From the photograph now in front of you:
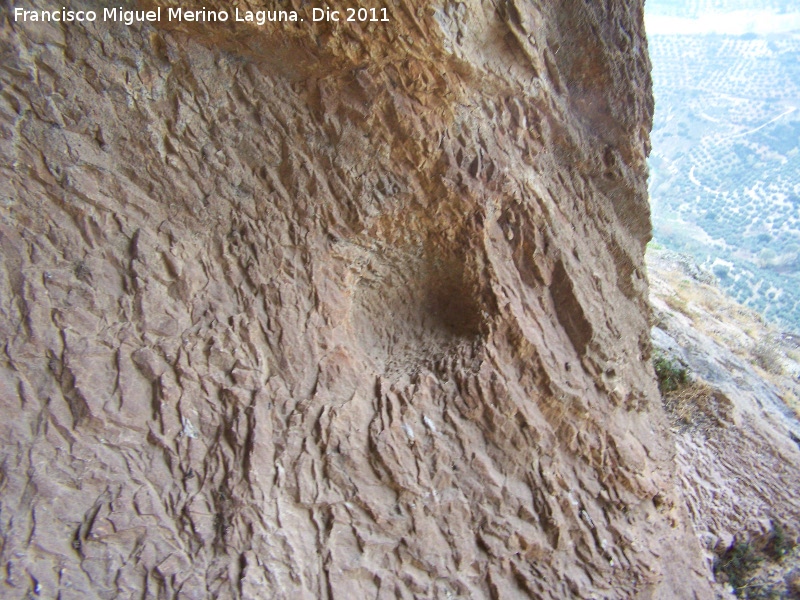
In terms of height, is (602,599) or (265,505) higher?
(265,505)

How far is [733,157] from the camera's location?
71.9ft

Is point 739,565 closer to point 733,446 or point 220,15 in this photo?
point 733,446

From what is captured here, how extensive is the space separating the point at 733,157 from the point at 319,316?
24.9m

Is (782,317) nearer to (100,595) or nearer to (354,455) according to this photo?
→ (354,455)

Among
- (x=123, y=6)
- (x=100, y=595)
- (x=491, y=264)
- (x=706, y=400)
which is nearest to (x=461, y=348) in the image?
(x=491, y=264)

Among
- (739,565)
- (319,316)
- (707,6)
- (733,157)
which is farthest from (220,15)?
(707,6)

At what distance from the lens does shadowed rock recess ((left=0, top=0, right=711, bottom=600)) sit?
2.74 m

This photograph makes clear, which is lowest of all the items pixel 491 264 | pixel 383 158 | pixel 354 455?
pixel 354 455

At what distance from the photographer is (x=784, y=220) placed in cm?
1912

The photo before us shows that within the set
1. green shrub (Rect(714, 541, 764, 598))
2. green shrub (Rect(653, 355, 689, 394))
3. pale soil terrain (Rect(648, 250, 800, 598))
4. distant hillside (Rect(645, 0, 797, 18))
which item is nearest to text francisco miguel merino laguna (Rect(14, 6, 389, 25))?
pale soil terrain (Rect(648, 250, 800, 598))

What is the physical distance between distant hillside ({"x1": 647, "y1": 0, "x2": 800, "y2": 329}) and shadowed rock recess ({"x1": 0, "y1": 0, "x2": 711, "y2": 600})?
1752 cm

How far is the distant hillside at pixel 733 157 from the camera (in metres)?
18.9

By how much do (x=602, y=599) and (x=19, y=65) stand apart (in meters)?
5.02

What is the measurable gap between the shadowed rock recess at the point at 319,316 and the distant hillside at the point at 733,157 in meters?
17.5
